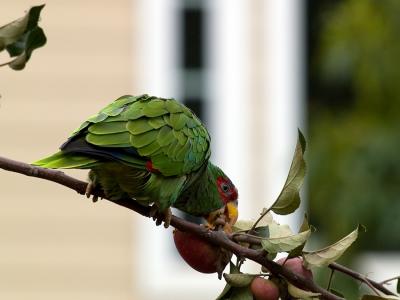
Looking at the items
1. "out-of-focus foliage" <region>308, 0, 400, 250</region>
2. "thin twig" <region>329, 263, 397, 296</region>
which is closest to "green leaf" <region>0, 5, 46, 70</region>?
"thin twig" <region>329, 263, 397, 296</region>

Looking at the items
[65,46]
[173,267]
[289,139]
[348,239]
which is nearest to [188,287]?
[173,267]

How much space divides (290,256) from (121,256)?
4.47 meters

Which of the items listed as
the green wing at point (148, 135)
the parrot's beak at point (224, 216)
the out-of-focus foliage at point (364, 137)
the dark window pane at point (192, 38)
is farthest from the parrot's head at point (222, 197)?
the dark window pane at point (192, 38)

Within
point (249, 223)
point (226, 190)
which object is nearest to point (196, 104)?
point (226, 190)

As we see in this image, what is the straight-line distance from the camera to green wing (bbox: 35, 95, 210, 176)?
228 centimetres

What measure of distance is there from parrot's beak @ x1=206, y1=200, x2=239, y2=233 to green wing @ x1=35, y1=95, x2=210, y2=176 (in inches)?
5.2

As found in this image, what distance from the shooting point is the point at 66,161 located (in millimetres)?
2189

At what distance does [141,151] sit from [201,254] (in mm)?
270

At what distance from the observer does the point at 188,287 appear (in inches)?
261

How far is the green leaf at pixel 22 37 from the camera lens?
2.15 m

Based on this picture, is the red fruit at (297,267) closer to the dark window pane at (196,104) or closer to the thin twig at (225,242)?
the thin twig at (225,242)

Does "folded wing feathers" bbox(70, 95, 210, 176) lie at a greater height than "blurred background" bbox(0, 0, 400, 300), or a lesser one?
greater

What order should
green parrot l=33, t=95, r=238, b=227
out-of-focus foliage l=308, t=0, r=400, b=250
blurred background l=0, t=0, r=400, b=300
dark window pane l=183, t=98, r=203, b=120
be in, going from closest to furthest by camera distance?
green parrot l=33, t=95, r=238, b=227 < out-of-focus foliage l=308, t=0, r=400, b=250 < blurred background l=0, t=0, r=400, b=300 < dark window pane l=183, t=98, r=203, b=120

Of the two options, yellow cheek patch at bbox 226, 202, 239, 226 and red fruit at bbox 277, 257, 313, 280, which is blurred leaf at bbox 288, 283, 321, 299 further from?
yellow cheek patch at bbox 226, 202, 239, 226
